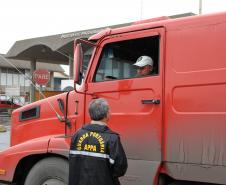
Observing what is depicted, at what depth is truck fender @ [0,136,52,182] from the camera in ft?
17.7

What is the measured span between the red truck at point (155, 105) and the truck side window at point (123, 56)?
12mm

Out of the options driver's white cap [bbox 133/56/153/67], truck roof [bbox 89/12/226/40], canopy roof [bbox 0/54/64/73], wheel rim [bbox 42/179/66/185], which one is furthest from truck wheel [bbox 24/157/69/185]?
canopy roof [bbox 0/54/64/73]

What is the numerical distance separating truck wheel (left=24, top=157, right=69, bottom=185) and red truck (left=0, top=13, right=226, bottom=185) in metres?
0.01

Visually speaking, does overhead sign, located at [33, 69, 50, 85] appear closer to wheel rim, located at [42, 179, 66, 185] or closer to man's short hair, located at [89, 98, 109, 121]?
wheel rim, located at [42, 179, 66, 185]

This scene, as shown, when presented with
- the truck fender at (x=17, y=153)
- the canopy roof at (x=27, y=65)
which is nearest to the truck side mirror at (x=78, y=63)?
the truck fender at (x=17, y=153)

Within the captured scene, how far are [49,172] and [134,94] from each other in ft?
4.92

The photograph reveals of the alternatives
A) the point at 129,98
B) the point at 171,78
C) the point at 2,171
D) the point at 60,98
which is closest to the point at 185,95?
the point at 171,78

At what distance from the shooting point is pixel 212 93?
14.2 feet

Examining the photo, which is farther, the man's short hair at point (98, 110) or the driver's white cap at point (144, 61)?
the driver's white cap at point (144, 61)

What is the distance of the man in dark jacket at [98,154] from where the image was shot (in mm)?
3766

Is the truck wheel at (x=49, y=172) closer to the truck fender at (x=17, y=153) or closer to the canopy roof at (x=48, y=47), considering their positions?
the truck fender at (x=17, y=153)

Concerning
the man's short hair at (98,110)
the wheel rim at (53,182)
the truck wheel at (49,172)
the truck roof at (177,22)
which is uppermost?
the truck roof at (177,22)

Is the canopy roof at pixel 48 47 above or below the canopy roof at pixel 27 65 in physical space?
below

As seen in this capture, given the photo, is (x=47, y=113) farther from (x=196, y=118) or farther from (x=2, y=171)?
(x=196, y=118)
